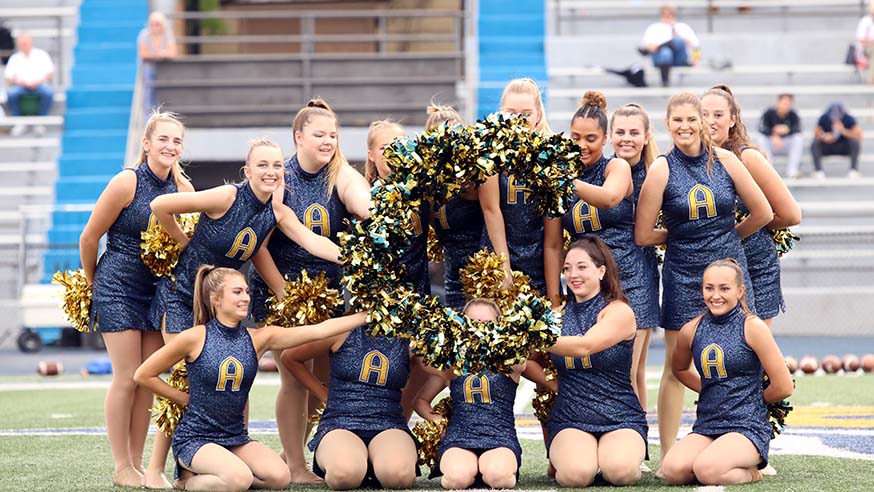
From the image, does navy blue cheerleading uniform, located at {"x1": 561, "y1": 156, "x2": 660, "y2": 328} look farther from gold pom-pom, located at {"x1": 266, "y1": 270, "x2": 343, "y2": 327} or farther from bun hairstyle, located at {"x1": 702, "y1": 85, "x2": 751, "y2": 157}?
gold pom-pom, located at {"x1": 266, "y1": 270, "x2": 343, "y2": 327}

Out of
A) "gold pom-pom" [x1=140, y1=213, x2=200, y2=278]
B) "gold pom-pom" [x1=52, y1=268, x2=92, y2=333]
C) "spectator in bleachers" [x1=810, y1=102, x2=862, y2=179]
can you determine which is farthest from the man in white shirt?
"gold pom-pom" [x1=140, y1=213, x2=200, y2=278]

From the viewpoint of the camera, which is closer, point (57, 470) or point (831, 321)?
point (57, 470)

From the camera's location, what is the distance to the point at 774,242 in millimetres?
5828

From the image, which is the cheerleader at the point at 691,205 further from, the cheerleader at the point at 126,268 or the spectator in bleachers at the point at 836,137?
the spectator in bleachers at the point at 836,137

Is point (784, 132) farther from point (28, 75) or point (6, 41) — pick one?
point (6, 41)

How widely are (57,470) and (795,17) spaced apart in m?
14.2

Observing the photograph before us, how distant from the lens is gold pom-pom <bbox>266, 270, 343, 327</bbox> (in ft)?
17.3

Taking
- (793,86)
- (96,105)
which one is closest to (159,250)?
(96,105)

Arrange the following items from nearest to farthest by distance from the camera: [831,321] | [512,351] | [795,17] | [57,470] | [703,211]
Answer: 1. [512,351]
2. [703,211]
3. [57,470]
4. [831,321]
5. [795,17]

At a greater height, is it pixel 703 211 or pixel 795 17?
pixel 795 17

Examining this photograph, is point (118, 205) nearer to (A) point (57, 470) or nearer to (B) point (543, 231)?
(A) point (57, 470)

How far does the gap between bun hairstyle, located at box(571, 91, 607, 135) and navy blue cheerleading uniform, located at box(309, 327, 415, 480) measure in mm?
1125

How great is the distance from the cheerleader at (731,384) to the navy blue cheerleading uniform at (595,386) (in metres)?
0.24

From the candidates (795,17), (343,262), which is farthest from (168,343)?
(795,17)
